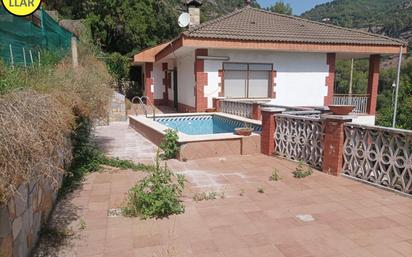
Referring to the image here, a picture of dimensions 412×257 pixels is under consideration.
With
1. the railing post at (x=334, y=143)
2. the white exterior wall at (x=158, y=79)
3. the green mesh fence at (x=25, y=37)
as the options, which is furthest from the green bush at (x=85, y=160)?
the white exterior wall at (x=158, y=79)

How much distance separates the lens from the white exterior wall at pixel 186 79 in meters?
13.4

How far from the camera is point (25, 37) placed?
5.54m

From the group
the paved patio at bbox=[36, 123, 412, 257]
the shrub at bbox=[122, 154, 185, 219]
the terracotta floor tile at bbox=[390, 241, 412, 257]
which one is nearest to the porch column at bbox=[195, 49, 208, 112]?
the paved patio at bbox=[36, 123, 412, 257]

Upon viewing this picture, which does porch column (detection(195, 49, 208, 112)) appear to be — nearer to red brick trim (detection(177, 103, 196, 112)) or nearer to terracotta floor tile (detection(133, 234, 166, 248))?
red brick trim (detection(177, 103, 196, 112))

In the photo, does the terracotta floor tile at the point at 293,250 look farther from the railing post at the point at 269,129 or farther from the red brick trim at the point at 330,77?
the red brick trim at the point at 330,77

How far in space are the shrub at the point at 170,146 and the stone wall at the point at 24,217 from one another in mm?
3369

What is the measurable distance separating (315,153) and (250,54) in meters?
8.01

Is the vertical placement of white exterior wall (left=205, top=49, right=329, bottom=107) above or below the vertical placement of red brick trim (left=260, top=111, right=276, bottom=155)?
above

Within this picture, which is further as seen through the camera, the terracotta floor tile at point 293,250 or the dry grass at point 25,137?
the terracotta floor tile at point 293,250

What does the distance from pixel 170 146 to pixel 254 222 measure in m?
3.54

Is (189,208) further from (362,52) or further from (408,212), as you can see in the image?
(362,52)

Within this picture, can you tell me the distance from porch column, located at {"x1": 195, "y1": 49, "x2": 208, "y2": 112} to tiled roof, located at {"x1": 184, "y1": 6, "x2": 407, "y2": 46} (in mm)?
886

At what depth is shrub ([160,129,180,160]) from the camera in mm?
6871

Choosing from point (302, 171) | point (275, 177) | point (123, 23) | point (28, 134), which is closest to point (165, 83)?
point (123, 23)
